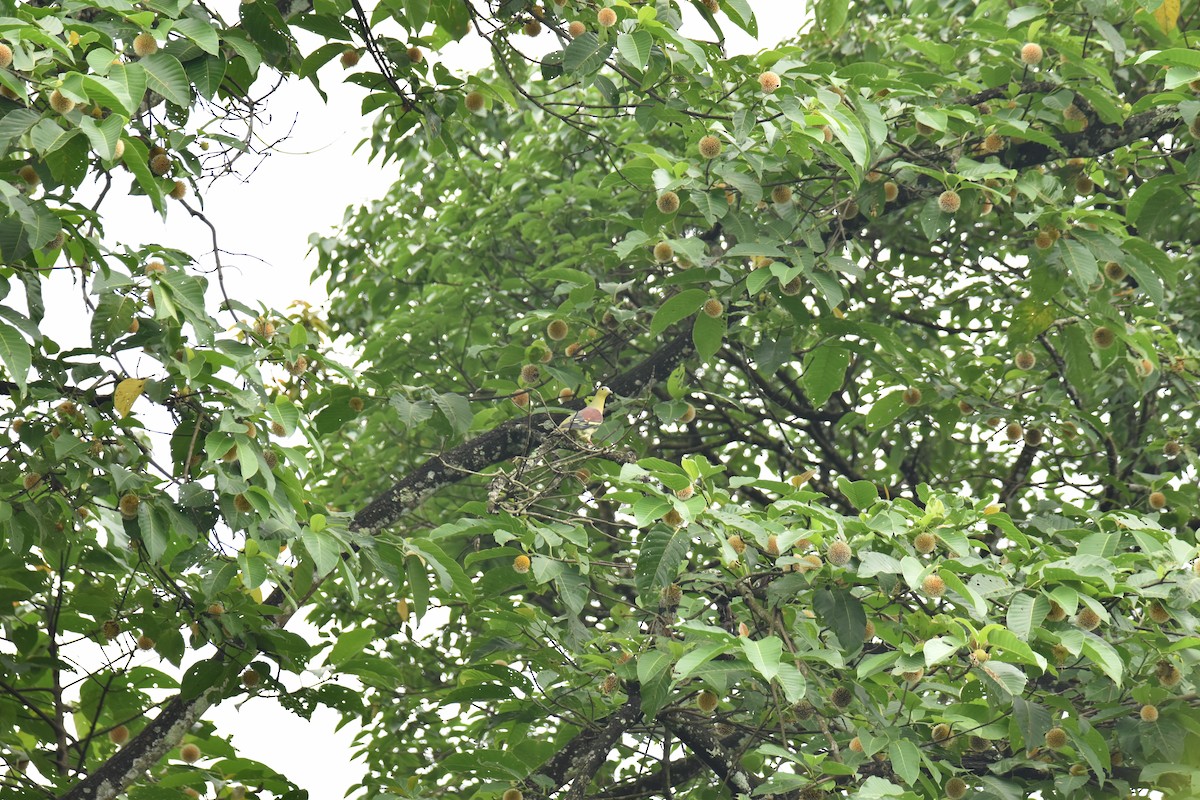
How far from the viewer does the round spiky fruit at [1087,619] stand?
92.4 inches

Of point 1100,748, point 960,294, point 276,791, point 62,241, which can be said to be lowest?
point 1100,748

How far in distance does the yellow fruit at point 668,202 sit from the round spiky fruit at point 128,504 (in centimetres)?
135

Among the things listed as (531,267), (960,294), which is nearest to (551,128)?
(531,267)

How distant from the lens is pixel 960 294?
15.4ft

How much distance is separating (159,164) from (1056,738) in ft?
7.59

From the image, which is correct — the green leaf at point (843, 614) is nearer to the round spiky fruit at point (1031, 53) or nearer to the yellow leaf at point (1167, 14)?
the round spiky fruit at point (1031, 53)

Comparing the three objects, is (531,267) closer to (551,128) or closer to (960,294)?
(551,128)

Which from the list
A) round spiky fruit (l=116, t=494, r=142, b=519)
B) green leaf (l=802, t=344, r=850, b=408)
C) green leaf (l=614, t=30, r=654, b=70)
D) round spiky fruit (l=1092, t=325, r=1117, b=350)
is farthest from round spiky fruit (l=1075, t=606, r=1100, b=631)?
round spiky fruit (l=116, t=494, r=142, b=519)

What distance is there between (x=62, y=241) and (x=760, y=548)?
156 centimetres

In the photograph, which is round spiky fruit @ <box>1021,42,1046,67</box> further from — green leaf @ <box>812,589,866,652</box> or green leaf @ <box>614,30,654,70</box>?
green leaf @ <box>812,589,866,652</box>

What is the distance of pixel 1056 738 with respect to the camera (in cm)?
254

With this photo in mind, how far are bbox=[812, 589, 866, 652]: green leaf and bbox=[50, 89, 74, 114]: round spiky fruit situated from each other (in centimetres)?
167

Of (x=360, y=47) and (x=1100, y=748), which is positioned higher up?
(x=360, y=47)

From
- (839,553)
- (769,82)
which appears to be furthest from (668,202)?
(839,553)
